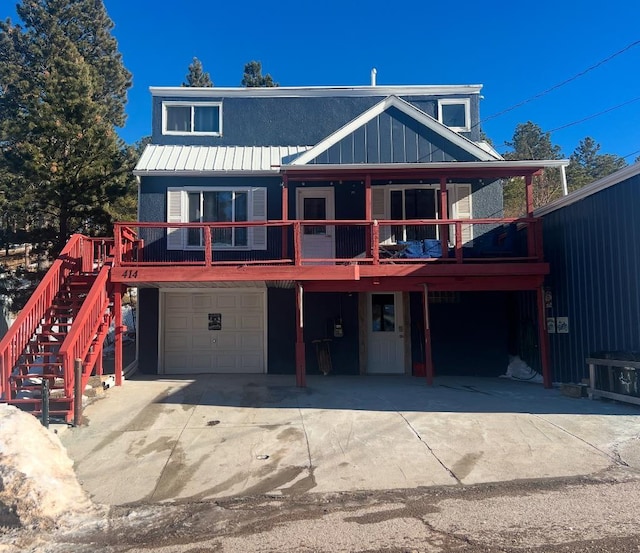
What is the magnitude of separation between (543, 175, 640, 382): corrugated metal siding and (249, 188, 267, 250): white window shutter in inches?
261

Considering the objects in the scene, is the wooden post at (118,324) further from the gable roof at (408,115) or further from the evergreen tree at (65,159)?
the evergreen tree at (65,159)

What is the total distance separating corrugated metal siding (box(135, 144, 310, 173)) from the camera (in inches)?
490

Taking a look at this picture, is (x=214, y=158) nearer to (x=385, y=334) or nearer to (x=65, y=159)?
(x=65, y=159)

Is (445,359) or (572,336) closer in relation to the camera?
(572,336)

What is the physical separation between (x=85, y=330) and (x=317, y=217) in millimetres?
6289

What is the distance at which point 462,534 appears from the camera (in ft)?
13.5

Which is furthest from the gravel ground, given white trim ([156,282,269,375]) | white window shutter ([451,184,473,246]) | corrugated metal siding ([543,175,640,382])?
white window shutter ([451,184,473,246])

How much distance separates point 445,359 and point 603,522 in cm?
816

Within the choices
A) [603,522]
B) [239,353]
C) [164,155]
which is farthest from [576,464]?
[164,155]

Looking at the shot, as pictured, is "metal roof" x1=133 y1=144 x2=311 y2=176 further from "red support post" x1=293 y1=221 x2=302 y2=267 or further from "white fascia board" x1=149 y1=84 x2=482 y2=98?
"red support post" x1=293 y1=221 x2=302 y2=267

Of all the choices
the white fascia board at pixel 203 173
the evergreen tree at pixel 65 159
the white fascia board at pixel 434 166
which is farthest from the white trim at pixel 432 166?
the evergreen tree at pixel 65 159

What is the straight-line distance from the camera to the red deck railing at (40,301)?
759cm

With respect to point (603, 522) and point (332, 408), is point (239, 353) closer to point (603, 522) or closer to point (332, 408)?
point (332, 408)

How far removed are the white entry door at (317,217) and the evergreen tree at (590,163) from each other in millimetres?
26990
